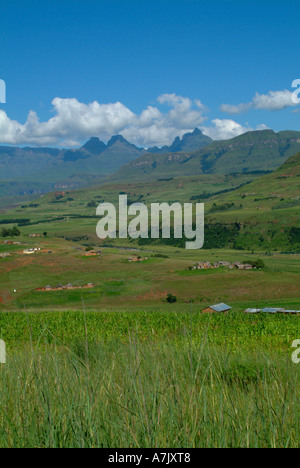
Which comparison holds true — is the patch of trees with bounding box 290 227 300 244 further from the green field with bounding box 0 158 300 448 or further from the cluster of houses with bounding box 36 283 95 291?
the cluster of houses with bounding box 36 283 95 291

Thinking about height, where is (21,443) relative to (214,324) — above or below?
above

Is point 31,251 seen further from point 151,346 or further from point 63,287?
point 151,346

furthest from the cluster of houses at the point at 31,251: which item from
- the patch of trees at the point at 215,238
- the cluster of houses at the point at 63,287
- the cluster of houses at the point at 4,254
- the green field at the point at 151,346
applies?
the patch of trees at the point at 215,238

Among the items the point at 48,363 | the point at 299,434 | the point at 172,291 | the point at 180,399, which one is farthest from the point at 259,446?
the point at 172,291

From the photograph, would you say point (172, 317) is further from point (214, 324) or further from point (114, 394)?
point (114, 394)

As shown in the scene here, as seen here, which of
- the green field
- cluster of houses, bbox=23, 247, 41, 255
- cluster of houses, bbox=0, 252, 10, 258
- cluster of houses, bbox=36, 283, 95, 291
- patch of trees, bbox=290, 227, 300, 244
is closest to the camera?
the green field

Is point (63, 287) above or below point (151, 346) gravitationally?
below

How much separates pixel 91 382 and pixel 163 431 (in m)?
0.76

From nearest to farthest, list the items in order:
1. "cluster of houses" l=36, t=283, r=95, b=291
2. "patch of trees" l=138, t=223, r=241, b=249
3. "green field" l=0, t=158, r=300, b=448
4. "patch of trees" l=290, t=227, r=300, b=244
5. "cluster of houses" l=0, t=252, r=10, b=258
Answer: "green field" l=0, t=158, r=300, b=448
"cluster of houses" l=36, t=283, r=95, b=291
"cluster of houses" l=0, t=252, r=10, b=258
"patch of trees" l=290, t=227, r=300, b=244
"patch of trees" l=138, t=223, r=241, b=249

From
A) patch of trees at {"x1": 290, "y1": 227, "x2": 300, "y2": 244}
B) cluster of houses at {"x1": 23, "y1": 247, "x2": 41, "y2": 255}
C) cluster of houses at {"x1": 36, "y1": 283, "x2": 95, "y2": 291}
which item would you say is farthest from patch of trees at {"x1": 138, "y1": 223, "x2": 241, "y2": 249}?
cluster of houses at {"x1": 36, "y1": 283, "x2": 95, "y2": 291}

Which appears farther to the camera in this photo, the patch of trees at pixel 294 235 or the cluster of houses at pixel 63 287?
the patch of trees at pixel 294 235

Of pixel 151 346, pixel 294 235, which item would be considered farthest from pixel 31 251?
pixel 294 235

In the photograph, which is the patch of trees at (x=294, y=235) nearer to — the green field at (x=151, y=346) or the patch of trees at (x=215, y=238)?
the green field at (x=151, y=346)

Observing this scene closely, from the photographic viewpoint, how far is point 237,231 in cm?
14825
